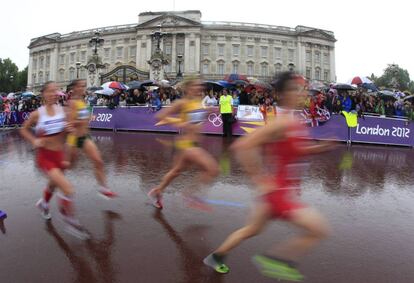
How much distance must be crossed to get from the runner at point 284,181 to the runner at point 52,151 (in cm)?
222

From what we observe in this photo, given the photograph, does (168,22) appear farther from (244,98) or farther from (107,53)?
(244,98)

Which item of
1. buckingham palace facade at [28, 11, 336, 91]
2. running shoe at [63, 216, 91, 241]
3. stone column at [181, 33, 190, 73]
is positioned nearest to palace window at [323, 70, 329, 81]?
buckingham palace facade at [28, 11, 336, 91]

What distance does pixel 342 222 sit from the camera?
530 centimetres

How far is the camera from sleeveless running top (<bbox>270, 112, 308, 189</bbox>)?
316 cm

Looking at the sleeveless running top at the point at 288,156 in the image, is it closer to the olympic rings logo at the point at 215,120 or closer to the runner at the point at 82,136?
the runner at the point at 82,136

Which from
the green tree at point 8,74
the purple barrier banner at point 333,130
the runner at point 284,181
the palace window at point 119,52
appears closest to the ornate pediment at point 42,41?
the green tree at point 8,74

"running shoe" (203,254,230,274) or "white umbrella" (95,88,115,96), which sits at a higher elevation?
"white umbrella" (95,88,115,96)

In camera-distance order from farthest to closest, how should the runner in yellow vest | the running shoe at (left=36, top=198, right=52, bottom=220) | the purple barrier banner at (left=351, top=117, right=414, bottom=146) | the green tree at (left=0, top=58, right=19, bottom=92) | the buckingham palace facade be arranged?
the green tree at (left=0, top=58, right=19, bottom=92), the buckingham palace facade, the runner in yellow vest, the purple barrier banner at (left=351, top=117, right=414, bottom=146), the running shoe at (left=36, top=198, right=52, bottom=220)

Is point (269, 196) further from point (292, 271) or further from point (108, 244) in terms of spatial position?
point (108, 244)

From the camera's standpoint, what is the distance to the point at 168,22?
83.9 meters

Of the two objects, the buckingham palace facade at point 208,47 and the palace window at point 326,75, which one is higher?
the buckingham palace facade at point 208,47

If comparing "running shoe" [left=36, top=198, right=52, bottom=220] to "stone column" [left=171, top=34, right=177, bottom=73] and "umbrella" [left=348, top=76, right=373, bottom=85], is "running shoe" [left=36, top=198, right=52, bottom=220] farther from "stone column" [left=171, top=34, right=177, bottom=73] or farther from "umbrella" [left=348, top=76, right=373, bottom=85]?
"stone column" [left=171, top=34, right=177, bottom=73]

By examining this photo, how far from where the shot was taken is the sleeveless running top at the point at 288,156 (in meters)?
3.16

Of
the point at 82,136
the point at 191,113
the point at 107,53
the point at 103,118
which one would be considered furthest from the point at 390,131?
the point at 107,53
